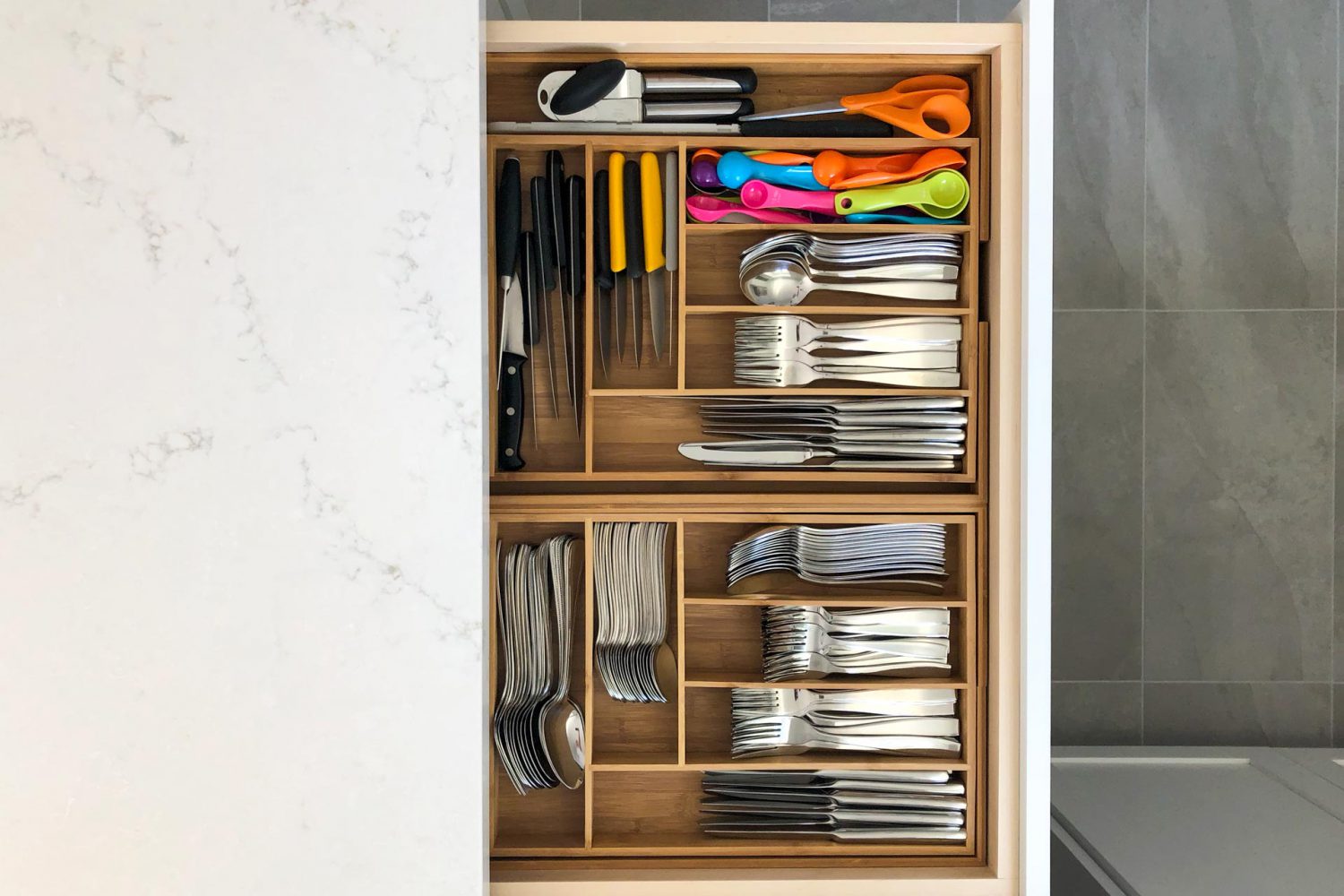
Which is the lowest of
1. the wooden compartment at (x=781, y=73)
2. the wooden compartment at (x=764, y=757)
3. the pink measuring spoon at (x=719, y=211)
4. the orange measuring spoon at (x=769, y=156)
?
the wooden compartment at (x=764, y=757)

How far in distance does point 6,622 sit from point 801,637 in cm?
94

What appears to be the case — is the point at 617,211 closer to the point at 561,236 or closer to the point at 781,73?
the point at 561,236

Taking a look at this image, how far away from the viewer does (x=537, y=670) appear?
1.23 m

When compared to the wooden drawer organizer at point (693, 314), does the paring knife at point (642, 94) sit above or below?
above

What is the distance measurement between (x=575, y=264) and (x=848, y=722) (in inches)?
27.6

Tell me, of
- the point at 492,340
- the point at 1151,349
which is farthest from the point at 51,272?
the point at 1151,349

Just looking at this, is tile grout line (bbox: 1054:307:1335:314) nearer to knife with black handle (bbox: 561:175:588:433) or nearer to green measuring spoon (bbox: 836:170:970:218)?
green measuring spoon (bbox: 836:170:970:218)

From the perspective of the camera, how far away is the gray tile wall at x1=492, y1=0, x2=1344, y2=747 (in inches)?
64.4

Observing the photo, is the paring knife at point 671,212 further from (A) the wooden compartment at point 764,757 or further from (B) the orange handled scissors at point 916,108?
(A) the wooden compartment at point 764,757

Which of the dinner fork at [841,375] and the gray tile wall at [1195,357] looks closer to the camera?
the dinner fork at [841,375]

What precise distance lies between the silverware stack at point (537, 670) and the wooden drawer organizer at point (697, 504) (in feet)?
0.10

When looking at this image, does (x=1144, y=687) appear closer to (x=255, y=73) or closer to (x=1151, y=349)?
(x=1151, y=349)

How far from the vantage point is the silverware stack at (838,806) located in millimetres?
1183

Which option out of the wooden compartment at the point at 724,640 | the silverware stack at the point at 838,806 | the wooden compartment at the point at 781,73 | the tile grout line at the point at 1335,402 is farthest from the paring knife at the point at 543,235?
the tile grout line at the point at 1335,402
